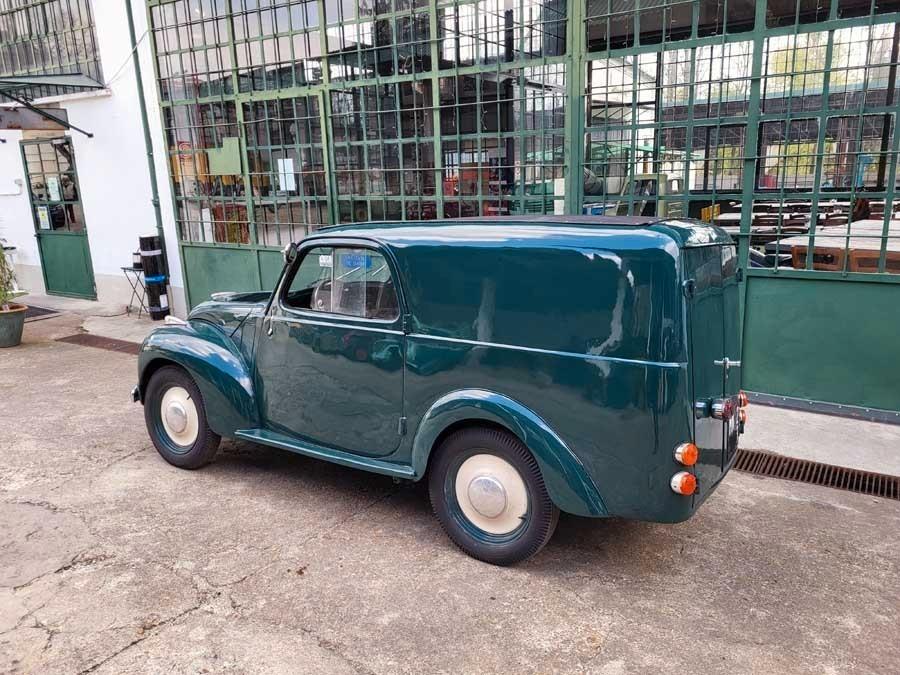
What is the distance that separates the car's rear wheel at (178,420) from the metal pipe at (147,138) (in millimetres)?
5400

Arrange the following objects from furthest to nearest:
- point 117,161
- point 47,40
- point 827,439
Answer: point 47,40 → point 117,161 → point 827,439

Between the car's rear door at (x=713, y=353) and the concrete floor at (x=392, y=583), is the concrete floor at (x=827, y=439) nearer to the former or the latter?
the concrete floor at (x=392, y=583)

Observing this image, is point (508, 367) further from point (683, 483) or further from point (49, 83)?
point (49, 83)

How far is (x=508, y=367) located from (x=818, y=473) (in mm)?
2603

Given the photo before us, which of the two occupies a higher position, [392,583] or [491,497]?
[491,497]

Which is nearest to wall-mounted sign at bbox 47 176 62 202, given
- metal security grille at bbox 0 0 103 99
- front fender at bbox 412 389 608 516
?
metal security grille at bbox 0 0 103 99

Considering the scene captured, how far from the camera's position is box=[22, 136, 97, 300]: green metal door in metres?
10.8

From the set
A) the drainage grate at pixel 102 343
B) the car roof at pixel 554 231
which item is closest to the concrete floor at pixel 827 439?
the car roof at pixel 554 231

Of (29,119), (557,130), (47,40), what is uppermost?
(47,40)

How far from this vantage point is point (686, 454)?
294 centimetres

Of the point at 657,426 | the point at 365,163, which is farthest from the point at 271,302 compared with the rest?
the point at 365,163

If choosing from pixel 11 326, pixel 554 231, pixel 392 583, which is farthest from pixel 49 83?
pixel 392 583

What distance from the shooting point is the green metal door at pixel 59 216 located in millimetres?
10844

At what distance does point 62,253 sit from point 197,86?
4.63 metres
